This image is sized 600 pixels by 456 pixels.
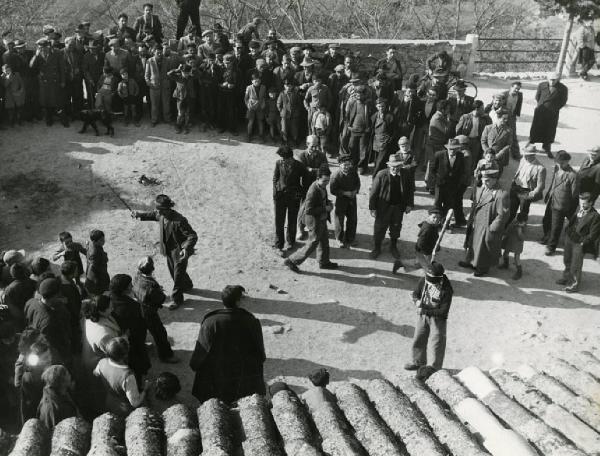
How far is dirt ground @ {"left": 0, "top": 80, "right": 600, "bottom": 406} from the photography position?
8.89 metres

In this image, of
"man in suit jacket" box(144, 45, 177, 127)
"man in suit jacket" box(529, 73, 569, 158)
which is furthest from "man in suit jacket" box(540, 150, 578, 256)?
"man in suit jacket" box(144, 45, 177, 127)

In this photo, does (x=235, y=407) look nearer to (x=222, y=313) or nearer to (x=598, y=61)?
(x=222, y=313)

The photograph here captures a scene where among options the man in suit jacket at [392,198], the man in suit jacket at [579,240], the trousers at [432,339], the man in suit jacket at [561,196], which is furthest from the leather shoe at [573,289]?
the trousers at [432,339]

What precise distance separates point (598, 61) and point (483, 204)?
12.2 m

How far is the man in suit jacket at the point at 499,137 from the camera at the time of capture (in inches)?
471

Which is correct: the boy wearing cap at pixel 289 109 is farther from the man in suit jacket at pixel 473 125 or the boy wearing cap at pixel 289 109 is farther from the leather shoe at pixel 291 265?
the leather shoe at pixel 291 265

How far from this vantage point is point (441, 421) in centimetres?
554

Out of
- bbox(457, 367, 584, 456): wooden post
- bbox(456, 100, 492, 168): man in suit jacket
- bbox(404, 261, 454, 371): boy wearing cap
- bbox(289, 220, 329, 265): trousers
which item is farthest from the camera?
bbox(456, 100, 492, 168): man in suit jacket

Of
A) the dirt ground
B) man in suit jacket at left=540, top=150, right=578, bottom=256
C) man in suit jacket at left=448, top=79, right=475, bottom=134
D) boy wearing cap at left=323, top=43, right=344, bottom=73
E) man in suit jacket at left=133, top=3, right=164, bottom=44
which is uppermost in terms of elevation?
man in suit jacket at left=133, top=3, right=164, bottom=44

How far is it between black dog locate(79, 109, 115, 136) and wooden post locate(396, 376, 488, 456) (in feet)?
30.5

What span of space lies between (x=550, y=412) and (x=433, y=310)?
7.75 ft

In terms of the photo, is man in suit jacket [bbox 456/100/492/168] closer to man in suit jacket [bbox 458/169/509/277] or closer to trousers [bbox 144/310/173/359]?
man in suit jacket [bbox 458/169/509/277]

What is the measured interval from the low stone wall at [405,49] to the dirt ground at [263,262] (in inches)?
138

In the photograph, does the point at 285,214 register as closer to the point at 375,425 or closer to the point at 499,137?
the point at 499,137
